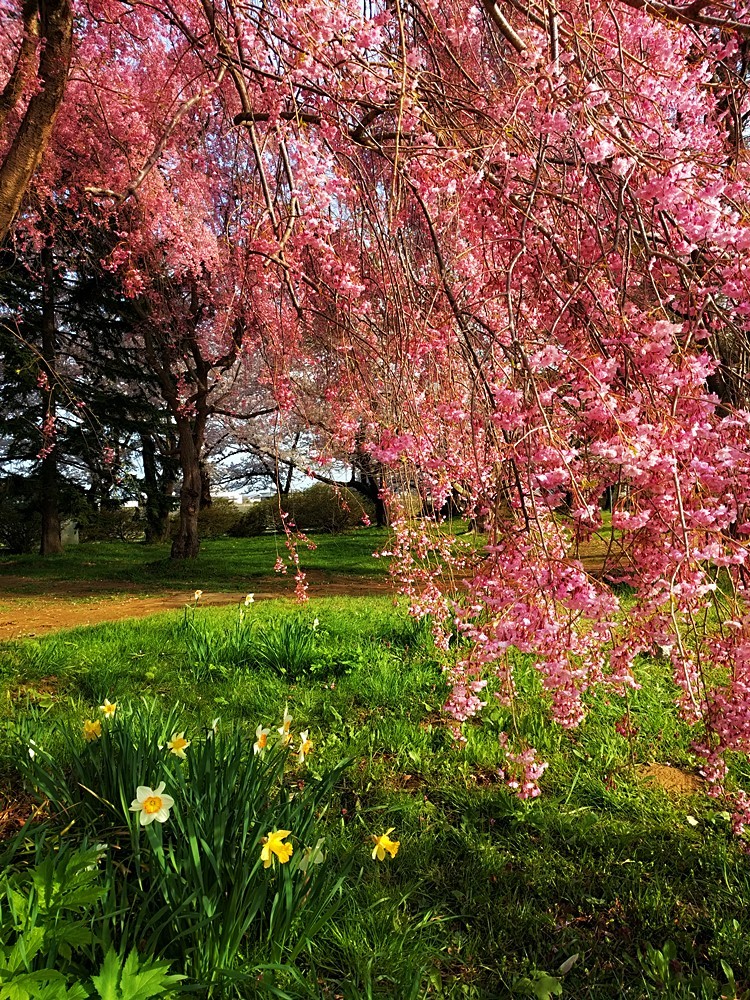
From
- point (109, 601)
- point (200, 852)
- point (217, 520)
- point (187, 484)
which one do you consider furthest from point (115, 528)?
point (200, 852)

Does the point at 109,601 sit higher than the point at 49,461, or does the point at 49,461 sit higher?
the point at 49,461

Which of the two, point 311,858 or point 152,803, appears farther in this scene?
point 311,858

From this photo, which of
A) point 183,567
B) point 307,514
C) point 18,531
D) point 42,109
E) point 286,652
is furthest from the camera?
point 307,514

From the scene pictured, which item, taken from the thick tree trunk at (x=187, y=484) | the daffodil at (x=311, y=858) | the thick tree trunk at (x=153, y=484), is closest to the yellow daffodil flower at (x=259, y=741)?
the daffodil at (x=311, y=858)

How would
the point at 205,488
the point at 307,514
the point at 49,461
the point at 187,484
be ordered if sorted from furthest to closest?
the point at 205,488 → the point at 307,514 → the point at 49,461 → the point at 187,484

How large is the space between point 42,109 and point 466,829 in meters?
3.29

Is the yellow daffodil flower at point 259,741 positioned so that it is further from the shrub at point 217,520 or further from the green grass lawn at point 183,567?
the shrub at point 217,520

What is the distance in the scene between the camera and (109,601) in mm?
8875

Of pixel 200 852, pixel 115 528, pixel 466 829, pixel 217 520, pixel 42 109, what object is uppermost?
pixel 42 109

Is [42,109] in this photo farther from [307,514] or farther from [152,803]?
[307,514]

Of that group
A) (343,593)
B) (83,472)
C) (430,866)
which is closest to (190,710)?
(430,866)

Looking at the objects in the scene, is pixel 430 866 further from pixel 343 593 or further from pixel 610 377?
pixel 343 593

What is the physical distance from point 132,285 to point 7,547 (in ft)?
42.3

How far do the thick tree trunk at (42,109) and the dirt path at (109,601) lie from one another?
487cm
